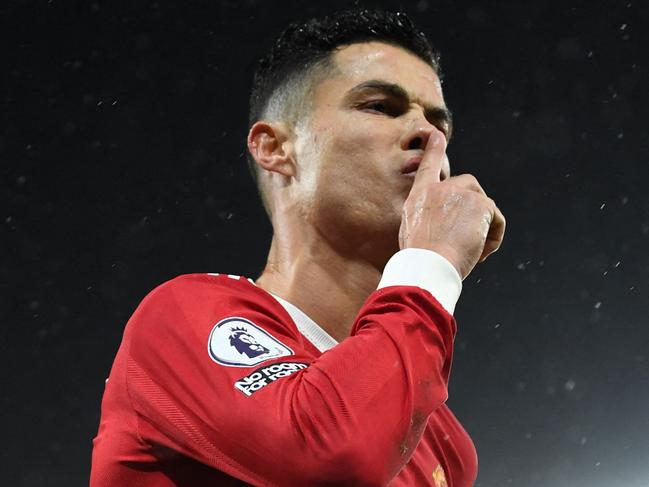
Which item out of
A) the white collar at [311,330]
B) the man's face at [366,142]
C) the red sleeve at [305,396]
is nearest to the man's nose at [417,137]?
the man's face at [366,142]

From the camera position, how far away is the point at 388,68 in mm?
1799

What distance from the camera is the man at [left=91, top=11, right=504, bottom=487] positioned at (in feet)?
3.61

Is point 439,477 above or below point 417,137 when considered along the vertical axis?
below

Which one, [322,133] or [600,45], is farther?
[600,45]

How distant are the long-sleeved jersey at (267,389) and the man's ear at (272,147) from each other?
1.54 feet

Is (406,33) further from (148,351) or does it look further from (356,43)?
(148,351)

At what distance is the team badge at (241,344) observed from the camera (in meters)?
1.19

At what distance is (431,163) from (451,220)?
0.66 feet

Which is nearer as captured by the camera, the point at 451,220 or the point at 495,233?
Result: the point at 451,220

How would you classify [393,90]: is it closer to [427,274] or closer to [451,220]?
[451,220]

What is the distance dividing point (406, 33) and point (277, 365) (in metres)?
1.05

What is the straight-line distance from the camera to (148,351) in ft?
4.17

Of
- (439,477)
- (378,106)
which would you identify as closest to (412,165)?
(378,106)

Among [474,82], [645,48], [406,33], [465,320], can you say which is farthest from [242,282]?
[465,320]
